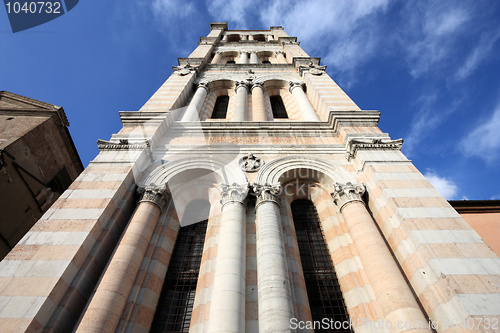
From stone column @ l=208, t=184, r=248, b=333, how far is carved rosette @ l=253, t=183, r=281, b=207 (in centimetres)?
34

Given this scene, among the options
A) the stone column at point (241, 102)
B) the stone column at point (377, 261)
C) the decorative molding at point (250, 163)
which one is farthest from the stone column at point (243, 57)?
the stone column at point (377, 261)

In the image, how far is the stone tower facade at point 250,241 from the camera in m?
5.02

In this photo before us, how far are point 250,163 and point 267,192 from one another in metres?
1.43

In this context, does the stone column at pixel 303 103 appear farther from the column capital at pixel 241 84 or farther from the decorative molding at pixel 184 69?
the decorative molding at pixel 184 69

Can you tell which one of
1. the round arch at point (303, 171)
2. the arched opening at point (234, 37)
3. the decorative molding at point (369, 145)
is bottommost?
the round arch at point (303, 171)

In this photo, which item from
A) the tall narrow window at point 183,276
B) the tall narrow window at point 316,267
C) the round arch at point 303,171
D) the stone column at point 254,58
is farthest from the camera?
the stone column at point 254,58

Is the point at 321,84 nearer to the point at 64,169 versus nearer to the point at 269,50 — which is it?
the point at 269,50

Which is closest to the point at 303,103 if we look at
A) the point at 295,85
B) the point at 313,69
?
the point at 295,85

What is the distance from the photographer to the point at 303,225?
8234mm

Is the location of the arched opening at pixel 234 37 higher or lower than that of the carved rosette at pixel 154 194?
higher

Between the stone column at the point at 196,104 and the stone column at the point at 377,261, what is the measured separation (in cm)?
682

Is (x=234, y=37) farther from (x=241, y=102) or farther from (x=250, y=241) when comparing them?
(x=250, y=241)

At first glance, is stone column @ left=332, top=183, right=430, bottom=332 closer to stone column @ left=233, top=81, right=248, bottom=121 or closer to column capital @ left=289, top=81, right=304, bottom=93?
stone column @ left=233, top=81, right=248, bottom=121

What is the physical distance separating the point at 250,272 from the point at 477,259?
4469mm
